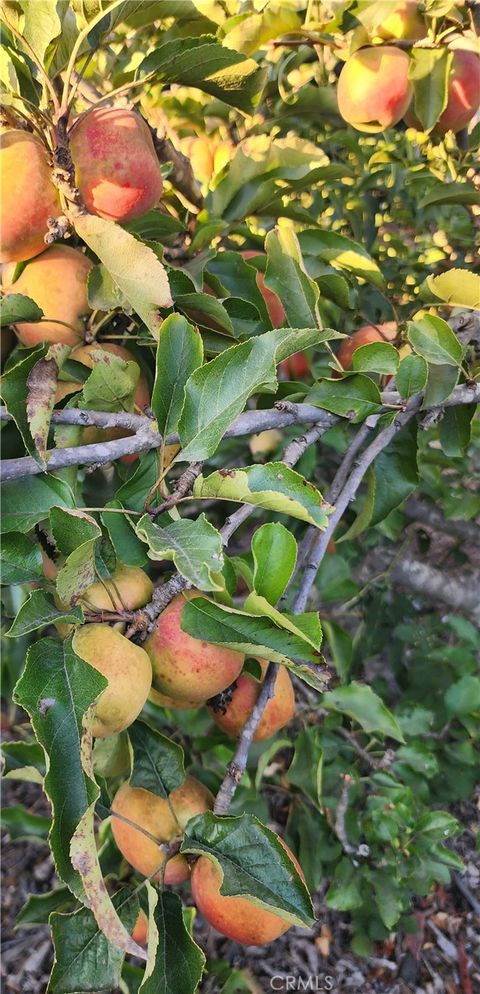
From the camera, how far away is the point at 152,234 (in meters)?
0.89

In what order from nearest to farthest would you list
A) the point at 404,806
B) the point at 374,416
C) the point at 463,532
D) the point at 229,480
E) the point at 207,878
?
the point at 229,480 → the point at 207,878 → the point at 374,416 → the point at 404,806 → the point at 463,532

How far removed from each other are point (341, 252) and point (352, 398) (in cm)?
24

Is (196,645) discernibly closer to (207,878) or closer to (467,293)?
(207,878)

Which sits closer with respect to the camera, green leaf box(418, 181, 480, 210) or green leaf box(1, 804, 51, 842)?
green leaf box(418, 181, 480, 210)

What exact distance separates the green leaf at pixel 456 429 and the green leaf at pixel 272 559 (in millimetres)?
368

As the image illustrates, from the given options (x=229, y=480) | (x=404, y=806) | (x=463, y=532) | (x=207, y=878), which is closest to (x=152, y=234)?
(x=229, y=480)

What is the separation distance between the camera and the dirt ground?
59.6 inches

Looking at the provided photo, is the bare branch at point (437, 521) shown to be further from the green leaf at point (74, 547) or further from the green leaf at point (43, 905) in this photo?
the green leaf at point (74, 547)

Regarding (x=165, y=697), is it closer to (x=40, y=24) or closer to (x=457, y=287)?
(x=457, y=287)

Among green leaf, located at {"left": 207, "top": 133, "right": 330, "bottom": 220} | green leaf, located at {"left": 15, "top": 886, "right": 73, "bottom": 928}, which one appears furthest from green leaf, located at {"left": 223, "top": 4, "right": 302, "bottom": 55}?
green leaf, located at {"left": 15, "top": 886, "right": 73, "bottom": 928}

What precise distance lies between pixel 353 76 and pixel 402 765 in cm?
112

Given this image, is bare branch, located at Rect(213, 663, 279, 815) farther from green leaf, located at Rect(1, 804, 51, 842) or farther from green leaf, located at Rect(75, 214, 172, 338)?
green leaf, located at Rect(1, 804, 51, 842)

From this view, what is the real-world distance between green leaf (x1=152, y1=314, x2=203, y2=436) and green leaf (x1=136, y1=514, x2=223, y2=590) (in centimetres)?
12

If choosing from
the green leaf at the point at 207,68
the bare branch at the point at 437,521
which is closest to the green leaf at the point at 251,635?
the green leaf at the point at 207,68
